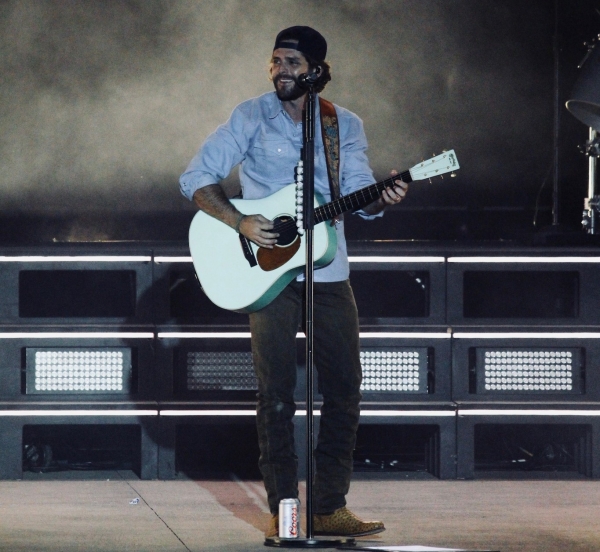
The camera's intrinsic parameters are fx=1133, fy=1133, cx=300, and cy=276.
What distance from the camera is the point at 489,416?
5184 mm

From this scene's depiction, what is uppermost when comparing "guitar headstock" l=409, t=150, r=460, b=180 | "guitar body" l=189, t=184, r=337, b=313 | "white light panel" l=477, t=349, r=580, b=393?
"guitar headstock" l=409, t=150, r=460, b=180

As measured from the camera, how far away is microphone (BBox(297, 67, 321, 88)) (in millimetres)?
3352

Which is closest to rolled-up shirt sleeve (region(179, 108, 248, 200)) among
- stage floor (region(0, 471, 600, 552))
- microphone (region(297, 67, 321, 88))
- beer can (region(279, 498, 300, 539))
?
microphone (region(297, 67, 321, 88))

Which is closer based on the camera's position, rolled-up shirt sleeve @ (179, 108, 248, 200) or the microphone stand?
the microphone stand

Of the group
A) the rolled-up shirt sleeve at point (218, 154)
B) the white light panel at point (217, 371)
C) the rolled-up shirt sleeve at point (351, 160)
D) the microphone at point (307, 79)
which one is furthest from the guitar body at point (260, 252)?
the white light panel at point (217, 371)

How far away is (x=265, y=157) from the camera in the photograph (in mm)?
3777

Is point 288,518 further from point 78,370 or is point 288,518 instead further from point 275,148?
point 78,370

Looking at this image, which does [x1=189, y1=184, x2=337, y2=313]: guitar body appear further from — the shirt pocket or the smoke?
the smoke

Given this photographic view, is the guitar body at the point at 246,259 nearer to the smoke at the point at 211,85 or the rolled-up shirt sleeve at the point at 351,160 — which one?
the rolled-up shirt sleeve at the point at 351,160

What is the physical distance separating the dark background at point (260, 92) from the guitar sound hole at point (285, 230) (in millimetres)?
2315

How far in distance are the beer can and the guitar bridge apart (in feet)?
2.51

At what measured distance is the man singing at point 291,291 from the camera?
368 cm

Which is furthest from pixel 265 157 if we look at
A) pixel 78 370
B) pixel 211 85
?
pixel 211 85

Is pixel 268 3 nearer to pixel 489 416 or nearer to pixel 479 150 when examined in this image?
pixel 479 150
